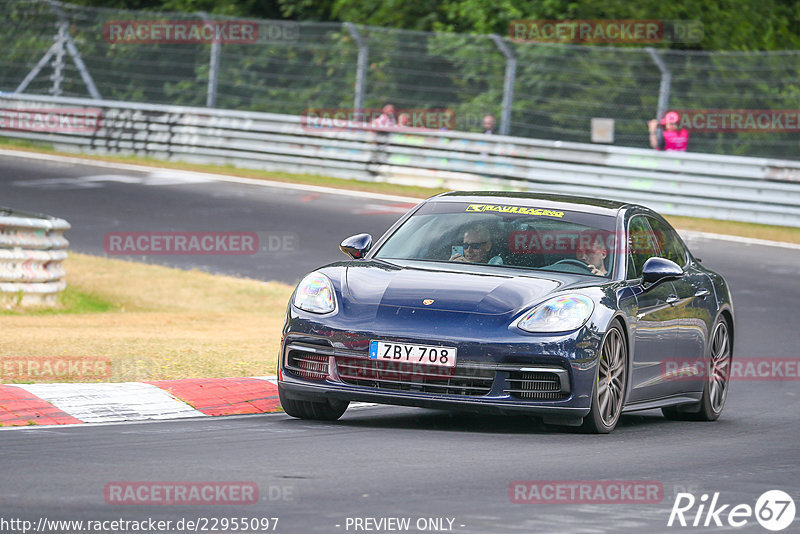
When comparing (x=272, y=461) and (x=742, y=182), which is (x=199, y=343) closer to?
(x=272, y=461)

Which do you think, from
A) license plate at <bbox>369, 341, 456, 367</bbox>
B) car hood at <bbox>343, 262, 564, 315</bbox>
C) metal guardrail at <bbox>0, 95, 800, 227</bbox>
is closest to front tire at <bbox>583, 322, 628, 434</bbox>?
car hood at <bbox>343, 262, 564, 315</bbox>

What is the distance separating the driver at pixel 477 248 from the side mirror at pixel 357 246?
59 centimetres

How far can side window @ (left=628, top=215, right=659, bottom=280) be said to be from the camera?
9016mm

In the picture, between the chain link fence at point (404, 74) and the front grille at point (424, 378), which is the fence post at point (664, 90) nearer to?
the chain link fence at point (404, 74)

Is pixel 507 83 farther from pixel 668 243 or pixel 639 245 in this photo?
pixel 639 245

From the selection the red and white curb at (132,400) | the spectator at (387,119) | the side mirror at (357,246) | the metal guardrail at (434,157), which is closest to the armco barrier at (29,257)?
the red and white curb at (132,400)

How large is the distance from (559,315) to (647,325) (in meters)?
1.03

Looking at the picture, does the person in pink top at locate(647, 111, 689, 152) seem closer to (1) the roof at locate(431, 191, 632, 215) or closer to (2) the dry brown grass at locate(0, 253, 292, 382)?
(2) the dry brown grass at locate(0, 253, 292, 382)

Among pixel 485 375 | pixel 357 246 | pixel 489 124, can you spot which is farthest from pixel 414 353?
pixel 489 124

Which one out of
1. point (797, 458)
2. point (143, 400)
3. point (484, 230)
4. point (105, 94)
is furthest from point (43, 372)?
point (105, 94)

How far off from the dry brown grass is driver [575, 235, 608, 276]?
2566 mm

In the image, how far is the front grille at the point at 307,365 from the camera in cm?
802

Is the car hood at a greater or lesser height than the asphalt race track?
greater

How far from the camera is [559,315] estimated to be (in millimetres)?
7945
